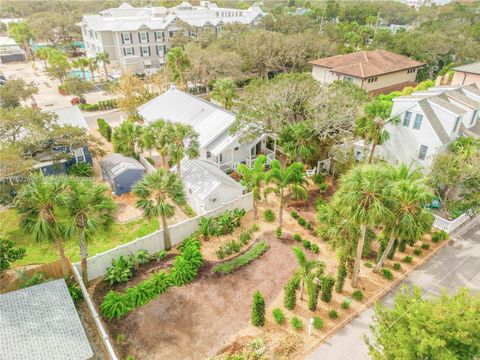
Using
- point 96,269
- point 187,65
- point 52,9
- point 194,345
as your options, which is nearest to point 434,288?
point 194,345

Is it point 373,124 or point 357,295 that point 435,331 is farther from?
point 373,124

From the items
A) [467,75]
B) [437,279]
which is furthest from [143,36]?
[437,279]

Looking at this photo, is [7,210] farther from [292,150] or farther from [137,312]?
[292,150]

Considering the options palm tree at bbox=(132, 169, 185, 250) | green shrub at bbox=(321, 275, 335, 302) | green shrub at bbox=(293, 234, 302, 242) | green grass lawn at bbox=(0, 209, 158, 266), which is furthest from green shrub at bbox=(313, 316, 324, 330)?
green grass lawn at bbox=(0, 209, 158, 266)

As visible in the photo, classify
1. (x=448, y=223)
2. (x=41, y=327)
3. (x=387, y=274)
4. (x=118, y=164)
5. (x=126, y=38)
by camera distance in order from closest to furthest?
1. (x=41, y=327)
2. (x=387, y=274)
3. (x=448, y=223)
4. (x=118, y=164)
5. (x=126, y=38)

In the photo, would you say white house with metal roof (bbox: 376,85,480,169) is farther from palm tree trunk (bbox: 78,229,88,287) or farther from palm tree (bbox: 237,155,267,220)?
palm tree trunk (bbox: 78,229,88,287)

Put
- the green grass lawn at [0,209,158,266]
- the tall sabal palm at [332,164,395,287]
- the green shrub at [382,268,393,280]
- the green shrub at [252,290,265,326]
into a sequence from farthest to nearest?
the green grass lawn at [0,209,158,266]
the green shrub at [382,268,393,280]
the green shrub at [252,290,265,326]
the tall sabal palm at [332,164,395,287]
